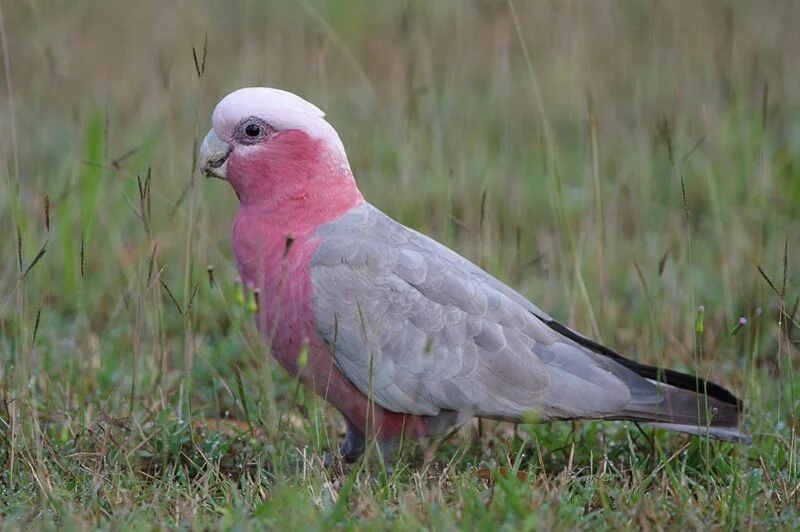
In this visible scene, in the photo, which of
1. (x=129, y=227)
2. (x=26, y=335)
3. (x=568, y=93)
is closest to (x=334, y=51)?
(x=568, y=93)

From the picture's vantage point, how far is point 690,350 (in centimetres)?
436

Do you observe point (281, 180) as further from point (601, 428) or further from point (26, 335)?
point (601, 428)

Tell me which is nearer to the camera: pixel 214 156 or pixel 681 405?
pixel 681 405

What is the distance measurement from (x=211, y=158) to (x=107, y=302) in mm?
1470

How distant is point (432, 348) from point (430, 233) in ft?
4.66

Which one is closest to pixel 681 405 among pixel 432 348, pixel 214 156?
pixel 432 348

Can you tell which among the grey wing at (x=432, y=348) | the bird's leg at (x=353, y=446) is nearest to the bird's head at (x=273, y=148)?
the grey wing at (x=432, y=348)

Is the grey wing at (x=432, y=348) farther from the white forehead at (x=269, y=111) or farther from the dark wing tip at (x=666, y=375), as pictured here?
the white forehead at (x=269, y=111)

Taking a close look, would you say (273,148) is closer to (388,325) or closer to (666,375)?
(388,325)

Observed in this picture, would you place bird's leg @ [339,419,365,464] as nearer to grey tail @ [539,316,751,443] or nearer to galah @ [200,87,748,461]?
galah @ [200,87,748,461]

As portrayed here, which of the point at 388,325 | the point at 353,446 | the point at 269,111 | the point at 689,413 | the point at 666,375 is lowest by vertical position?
the point at 353,446

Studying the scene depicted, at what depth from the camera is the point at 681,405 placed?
3420 mm

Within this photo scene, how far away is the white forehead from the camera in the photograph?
3473 mm

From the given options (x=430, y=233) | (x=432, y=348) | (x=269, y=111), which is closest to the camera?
(x=432, y=348)
